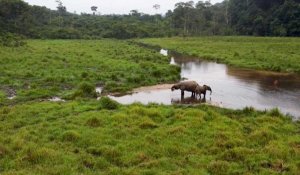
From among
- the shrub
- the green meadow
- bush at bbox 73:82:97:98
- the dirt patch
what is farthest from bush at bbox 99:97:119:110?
the dirt patch

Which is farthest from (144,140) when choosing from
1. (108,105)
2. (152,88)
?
(152,88)

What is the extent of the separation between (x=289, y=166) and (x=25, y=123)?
10.7 meters

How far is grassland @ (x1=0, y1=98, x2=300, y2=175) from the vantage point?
456 inches

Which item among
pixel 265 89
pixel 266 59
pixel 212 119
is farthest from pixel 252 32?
pixel 212 119

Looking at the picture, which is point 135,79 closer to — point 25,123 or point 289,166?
point 25,123

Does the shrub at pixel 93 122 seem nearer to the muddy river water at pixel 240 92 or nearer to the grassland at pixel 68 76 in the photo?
the muddy river water at pixel 240 92

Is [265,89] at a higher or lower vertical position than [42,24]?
lower

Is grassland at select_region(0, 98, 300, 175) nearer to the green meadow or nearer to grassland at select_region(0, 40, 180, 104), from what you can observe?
the green meadow

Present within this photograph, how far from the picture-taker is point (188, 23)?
10919 cm

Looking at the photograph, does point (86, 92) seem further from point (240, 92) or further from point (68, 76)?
point (240, 92)

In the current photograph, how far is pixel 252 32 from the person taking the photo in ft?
306

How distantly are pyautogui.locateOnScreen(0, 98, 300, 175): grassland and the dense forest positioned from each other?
6446 cm

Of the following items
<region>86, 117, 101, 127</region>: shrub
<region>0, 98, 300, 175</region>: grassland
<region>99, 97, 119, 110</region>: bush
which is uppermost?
<region>99, 97, 119, 110</region>: bush

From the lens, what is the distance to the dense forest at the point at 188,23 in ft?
279
